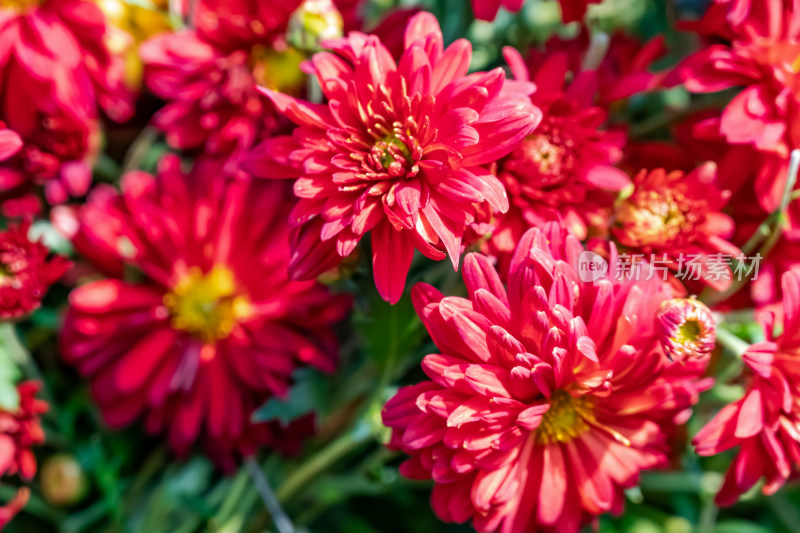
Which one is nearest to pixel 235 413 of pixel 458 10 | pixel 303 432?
pixel 303 432

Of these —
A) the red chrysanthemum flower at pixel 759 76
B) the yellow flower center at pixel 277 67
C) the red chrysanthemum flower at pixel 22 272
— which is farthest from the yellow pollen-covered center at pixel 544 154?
the red chrysanthemum flower at pixel 22 272

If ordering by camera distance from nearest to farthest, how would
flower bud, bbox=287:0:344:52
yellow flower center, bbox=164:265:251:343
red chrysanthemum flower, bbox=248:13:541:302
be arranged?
red chrysanthemum flower, bbox=248:13:541:302, flower bud, bbox=287:0:344:52, yellow flower center, bbox=164:265:251:343

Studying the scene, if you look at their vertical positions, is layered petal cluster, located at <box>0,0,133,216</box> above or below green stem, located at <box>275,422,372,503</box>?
above

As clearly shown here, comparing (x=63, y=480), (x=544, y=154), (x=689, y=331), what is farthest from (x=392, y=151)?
(x=63, y=480)

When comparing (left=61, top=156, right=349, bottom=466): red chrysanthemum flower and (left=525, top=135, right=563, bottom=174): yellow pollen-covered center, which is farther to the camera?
(left=61, top=156, right=349, bottom=466): red chrysanthemum flower

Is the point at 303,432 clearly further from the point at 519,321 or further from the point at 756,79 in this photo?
the point at 756,79

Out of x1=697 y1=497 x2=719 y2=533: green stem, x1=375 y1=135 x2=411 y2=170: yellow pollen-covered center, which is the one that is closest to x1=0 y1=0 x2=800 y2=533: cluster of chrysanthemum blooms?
x1=375 y1=135 x2=411 y2=170: yellow pollen-covered center

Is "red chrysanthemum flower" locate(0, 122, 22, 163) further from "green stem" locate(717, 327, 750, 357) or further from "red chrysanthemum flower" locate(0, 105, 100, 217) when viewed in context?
"green stem" locate(717, 327, 750, 357)
